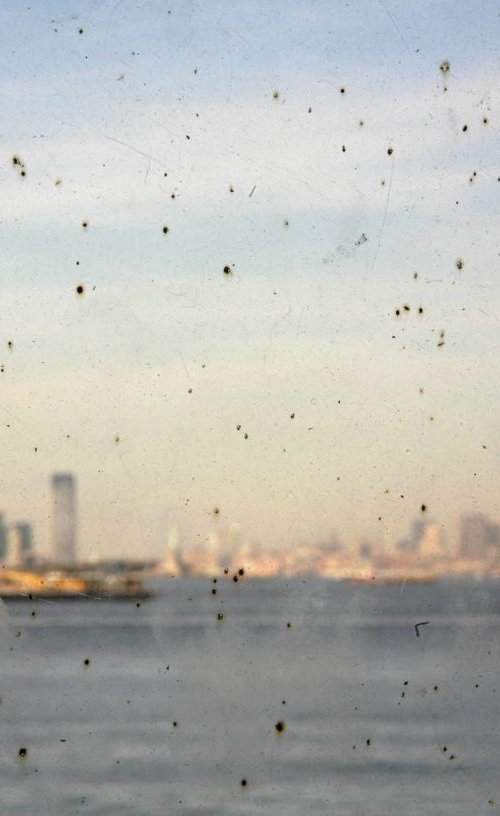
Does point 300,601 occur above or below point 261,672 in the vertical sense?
above

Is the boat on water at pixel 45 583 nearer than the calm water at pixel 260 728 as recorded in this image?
Yes

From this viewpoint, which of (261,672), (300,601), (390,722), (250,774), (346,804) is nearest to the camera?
(300,601)

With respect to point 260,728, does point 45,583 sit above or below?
above

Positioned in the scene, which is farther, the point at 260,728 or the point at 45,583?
the point at 260,728

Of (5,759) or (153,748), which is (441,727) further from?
(5,759)

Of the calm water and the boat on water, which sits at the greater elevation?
the boat on water

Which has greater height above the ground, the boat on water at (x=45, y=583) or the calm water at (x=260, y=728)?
the boat on water at (x=45, y=583)

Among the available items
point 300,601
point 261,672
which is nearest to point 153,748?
point 261,672

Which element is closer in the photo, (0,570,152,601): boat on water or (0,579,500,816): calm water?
(0,570,152,601): boat on water
